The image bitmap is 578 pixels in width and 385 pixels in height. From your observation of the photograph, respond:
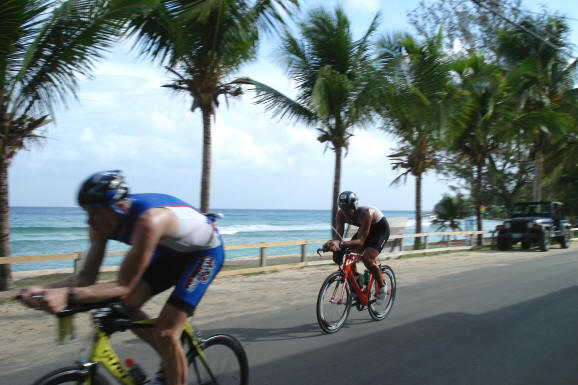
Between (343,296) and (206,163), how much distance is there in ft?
23.1

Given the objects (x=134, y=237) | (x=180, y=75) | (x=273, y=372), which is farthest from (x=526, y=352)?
(x=180, y=75)

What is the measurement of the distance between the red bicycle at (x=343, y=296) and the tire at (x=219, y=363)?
2.52 metres

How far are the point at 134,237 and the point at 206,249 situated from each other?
690 mm

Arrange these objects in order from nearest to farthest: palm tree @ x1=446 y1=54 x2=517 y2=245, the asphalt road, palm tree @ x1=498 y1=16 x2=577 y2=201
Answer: the asphalt road
palm tree @ x1=446 y1=54 x2=517 y2=245
palm tree @ x1=498 y1=16 x2=577 y2=201

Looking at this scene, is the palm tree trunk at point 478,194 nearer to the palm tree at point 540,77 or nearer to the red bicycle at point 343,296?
the palm tree at point 540,77

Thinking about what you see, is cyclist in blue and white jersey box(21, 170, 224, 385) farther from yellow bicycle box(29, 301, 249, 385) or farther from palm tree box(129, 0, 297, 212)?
palm tree box(129, 0, 297, 212)

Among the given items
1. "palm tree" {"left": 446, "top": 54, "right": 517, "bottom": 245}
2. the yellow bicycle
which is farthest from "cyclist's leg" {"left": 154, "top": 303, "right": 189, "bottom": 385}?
"palm tree" {"left": 446, "top": 54, "right": 517, "bottom": 245}

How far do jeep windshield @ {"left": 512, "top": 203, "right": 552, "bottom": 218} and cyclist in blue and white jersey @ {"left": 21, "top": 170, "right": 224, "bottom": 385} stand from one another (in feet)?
71.5

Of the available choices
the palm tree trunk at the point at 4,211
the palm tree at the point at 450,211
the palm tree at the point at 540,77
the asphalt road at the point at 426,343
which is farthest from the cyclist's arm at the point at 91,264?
the palm tree at the point at 450,211

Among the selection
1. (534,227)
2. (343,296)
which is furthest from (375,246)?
(534,227)

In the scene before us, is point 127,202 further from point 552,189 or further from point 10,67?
point 552,189

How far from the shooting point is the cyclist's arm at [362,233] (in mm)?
6262

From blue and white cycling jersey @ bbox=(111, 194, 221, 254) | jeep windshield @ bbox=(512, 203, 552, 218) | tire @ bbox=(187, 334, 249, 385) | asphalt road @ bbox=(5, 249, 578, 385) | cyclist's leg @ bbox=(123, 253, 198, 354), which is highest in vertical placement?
jeep windshield @ bbox=(512, 203, 552, 218)

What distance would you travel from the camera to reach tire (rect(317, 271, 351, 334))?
6.11 m
